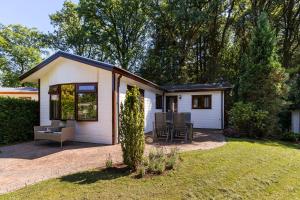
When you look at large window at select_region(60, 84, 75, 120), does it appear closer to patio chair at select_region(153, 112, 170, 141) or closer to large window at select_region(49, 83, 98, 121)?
large window at select_region(49, 83, 98, 121)

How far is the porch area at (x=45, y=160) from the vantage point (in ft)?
18.4

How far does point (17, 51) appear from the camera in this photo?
28641mm

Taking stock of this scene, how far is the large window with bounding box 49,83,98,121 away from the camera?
9977 millimetres

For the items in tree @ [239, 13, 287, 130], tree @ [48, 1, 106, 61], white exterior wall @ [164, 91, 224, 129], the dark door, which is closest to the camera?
tree @ [239, 13, 287, 130]

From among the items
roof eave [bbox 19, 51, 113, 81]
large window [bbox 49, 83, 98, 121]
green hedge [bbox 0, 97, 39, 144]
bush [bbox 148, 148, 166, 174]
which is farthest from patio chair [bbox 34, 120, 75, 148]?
bush [bbox 148, 148, 166, 174]

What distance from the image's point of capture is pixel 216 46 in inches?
955

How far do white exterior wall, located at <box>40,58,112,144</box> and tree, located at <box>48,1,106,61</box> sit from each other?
45.8 ft

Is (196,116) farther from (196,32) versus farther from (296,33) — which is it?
(296,33)

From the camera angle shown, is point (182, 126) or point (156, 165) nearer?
point (156, 165)

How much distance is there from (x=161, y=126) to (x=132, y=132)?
187 inches

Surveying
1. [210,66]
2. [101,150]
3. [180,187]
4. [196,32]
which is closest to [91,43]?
[196,32]

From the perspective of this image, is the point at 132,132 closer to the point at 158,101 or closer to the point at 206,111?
the point at 158,101

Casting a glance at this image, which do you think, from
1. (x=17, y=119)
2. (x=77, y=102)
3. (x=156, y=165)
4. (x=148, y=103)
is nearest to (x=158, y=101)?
(x=148, y=103)

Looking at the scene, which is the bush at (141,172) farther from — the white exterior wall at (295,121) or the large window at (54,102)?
the white exterior wall at (295,121)
